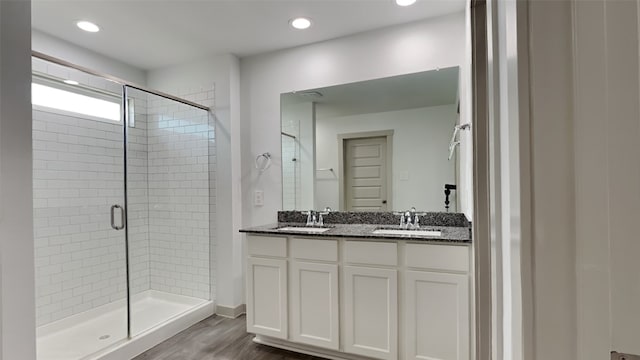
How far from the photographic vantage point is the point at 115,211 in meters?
2.79

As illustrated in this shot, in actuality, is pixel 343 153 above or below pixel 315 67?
below

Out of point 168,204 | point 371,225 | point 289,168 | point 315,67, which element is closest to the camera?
point 371,225

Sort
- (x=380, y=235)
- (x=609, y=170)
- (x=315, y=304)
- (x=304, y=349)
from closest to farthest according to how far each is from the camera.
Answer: (x=609, y=170) → (x=380, y=235) → (x=315, y=304) → (x=304, y=349)

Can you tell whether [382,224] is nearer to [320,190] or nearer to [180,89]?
[320,190]

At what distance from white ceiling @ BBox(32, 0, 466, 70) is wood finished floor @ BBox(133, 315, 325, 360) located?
256 centimetres

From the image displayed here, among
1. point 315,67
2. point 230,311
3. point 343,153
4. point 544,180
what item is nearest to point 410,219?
point 343,153

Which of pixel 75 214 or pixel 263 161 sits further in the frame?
pixel 263 161

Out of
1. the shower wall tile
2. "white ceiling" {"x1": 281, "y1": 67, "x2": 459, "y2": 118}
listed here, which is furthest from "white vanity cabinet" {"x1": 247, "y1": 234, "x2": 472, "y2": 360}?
the shower wall tile

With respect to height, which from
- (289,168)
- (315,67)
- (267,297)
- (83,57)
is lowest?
(267,297)

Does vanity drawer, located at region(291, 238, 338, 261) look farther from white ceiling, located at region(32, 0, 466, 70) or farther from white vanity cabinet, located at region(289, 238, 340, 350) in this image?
white ceiling, located at region(32, 0, 466, 70)

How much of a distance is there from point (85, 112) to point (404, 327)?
325cm

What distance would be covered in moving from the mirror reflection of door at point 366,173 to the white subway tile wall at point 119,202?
140 centimetres

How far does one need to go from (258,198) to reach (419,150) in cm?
157

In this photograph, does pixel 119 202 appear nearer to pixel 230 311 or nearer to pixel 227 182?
pixel 227 182
